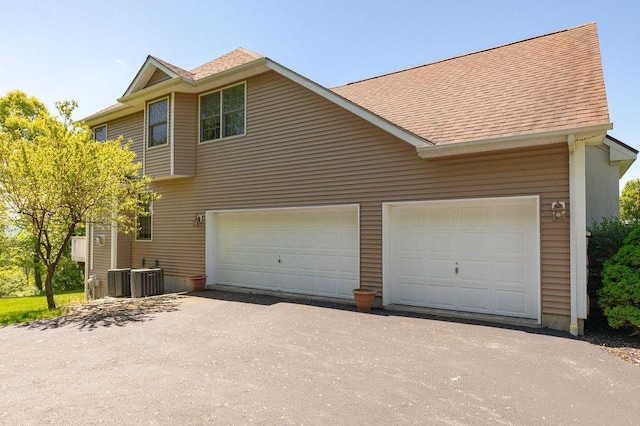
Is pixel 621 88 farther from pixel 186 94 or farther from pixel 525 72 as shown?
pixel 186 94

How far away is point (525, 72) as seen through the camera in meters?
8.44

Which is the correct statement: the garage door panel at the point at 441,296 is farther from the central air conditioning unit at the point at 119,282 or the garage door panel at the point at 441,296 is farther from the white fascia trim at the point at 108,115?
the white fascia trim at the point at 108,115

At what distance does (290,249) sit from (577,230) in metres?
6.36

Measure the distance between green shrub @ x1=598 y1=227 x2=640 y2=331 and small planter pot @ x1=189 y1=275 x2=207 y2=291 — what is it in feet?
30.8

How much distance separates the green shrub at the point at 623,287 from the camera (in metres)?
5.62

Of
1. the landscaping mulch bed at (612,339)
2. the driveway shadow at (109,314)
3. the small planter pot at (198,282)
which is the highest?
the small planter pot at (198,282)

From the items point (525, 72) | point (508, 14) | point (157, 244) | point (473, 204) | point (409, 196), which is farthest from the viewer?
point (157, 244)

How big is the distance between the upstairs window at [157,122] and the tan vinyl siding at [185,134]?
0.69 meters

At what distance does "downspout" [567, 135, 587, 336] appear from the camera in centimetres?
605

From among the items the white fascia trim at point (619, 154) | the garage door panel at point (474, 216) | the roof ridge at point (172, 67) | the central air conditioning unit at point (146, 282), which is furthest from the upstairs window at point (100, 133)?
the white fascia trim at point (619, 154)

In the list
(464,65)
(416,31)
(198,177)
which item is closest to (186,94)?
(198,177)

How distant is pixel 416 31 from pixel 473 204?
6.61 metres

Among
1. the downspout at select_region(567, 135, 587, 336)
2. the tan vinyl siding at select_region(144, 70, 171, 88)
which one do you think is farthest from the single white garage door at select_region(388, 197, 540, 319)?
the tan vinyl siding at select_region(144, 70, 171, 88)

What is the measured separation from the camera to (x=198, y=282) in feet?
34.8
